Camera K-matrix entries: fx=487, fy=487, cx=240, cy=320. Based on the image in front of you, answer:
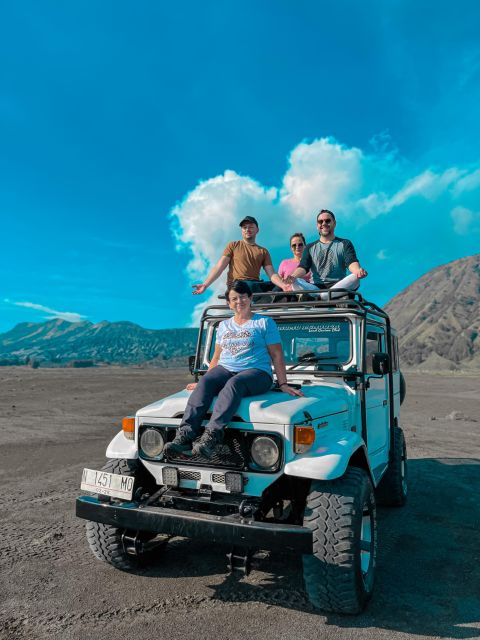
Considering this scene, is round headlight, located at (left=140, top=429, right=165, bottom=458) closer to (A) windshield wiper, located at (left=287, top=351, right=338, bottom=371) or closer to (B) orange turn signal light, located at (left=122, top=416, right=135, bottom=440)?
(B) orange turn signal light, located at (left=122, top=416, right=135, bottom=440)

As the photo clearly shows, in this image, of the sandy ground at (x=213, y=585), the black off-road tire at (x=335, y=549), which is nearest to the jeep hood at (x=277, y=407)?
the black off-road tire at (x=335, y=549)

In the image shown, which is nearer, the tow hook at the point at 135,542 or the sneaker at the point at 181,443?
the sneaker at the point at 181,443

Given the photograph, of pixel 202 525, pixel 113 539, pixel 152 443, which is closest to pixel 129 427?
pixel 152 443

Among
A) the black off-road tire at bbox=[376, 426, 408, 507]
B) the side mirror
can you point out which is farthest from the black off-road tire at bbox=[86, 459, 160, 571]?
the black off-road tire at bbox=[376, 426, 408, 507]

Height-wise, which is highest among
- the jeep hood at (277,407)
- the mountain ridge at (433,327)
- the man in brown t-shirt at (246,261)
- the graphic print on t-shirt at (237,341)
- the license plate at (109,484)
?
the mountain ridge at (433,327)

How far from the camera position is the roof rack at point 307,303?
15.8 ft

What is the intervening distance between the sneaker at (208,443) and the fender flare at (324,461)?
52cm

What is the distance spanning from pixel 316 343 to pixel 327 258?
153 centimetres

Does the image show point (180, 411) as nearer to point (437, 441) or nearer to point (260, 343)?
point (260, 343)

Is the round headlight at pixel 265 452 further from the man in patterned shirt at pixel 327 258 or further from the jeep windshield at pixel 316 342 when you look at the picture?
the man in patterned shirt at pixel 327 258

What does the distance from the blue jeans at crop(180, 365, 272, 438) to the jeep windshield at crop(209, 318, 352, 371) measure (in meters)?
1.04

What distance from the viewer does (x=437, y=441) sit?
11.2 meters

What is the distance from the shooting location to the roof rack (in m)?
4.83

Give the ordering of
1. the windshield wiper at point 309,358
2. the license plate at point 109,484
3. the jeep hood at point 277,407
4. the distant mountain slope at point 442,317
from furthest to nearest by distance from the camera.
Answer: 1. the distant mountain slope at point 442,317
2. the windshield wiper at point 309,358
3. the license plate at point 109,484
4. the jeep hood at point 277,407
